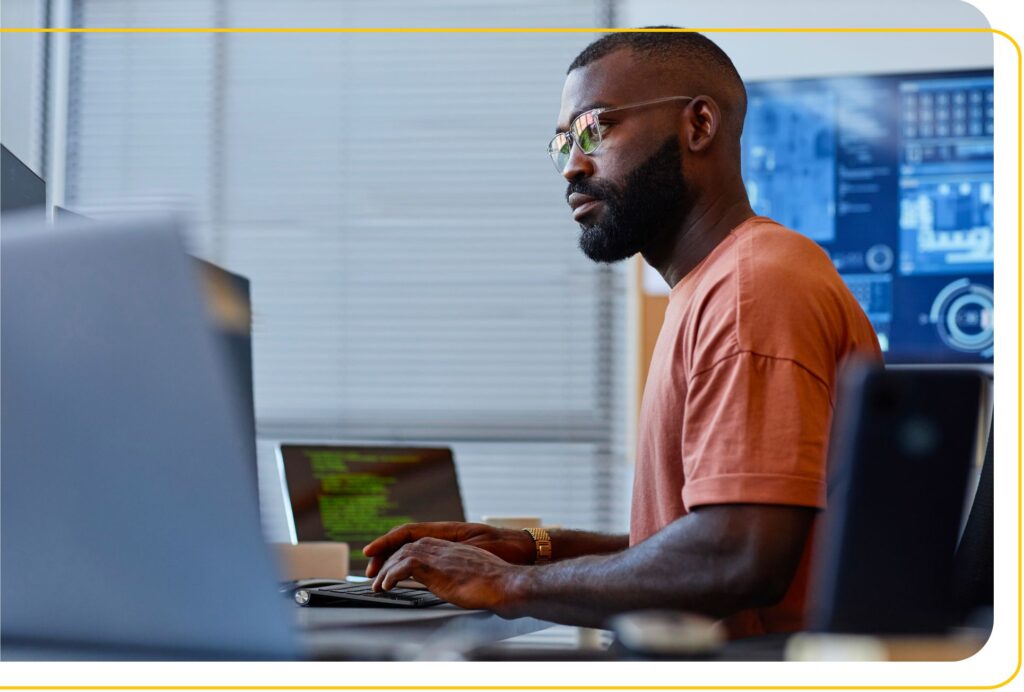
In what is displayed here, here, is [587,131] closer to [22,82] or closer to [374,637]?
[374,637]

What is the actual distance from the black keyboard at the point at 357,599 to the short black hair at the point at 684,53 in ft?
2.64

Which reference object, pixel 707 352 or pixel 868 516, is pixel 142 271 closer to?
pixel 868 516

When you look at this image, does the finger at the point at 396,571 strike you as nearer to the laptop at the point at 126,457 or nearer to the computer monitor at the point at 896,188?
the laptop at the point at 126,457

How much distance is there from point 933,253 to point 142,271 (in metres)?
2.36

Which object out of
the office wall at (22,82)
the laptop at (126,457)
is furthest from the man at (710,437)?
the office wall at (22,82)

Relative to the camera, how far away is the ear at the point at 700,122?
1.49 meters

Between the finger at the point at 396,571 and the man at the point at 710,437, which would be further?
the finger at the point at 396,571

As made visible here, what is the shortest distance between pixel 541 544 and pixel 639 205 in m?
0.49

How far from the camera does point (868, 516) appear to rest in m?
0.52

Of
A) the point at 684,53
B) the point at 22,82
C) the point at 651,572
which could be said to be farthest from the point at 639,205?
the point at 22,82

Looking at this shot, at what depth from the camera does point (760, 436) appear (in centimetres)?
105

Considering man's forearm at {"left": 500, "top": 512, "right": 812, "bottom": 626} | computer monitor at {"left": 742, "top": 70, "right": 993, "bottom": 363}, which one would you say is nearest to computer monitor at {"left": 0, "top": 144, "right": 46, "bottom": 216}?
man's forearm at {"left": 500, "top": 512, "right": 812, "bottom": 626}

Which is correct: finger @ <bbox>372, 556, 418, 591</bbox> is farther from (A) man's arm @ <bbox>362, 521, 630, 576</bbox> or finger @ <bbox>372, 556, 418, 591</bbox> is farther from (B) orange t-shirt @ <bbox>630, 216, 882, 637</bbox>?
(B) orange t-shirt @ <bbox>630, 216, 882, 637</bbox>
